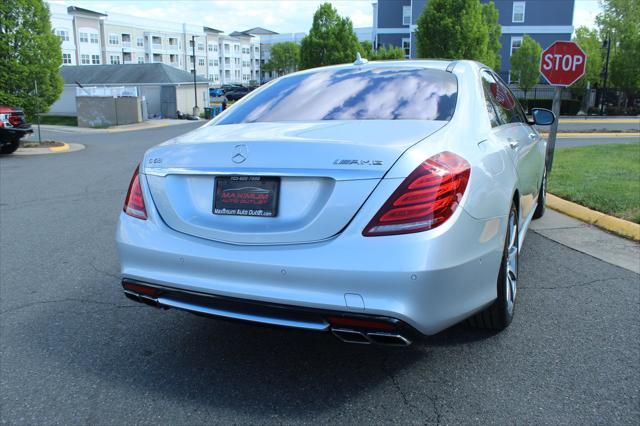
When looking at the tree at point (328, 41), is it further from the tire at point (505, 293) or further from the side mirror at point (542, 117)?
the tire at point (505, 293)

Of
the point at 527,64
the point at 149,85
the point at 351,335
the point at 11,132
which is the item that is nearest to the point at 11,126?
the point at 11,132

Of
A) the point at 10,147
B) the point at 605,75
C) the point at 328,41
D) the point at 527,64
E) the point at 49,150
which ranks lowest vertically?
the point at 49,150

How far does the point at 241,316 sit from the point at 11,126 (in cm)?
1460

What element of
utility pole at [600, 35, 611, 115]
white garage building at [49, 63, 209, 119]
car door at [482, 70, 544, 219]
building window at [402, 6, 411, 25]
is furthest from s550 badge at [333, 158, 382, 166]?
building window at [402, 6, 411, 25]

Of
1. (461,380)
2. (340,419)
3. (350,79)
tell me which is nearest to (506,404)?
(461,380)

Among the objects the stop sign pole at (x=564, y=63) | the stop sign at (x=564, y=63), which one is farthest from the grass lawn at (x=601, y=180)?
the stop sign at (x=564, y=63)

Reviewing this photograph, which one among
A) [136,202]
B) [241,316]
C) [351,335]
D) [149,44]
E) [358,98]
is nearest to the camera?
[351,335]

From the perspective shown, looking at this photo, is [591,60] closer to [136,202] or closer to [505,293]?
[505,293]

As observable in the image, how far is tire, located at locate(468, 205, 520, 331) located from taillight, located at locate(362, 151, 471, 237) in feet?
2.63

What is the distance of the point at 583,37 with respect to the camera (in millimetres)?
45906

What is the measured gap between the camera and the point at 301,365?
3189 millimetres

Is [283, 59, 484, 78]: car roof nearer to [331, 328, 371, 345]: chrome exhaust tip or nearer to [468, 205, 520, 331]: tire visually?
[468, 205, 520, 331]: tire

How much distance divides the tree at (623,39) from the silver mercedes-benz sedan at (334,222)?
135ft

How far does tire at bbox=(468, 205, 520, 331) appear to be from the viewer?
3203 mm
